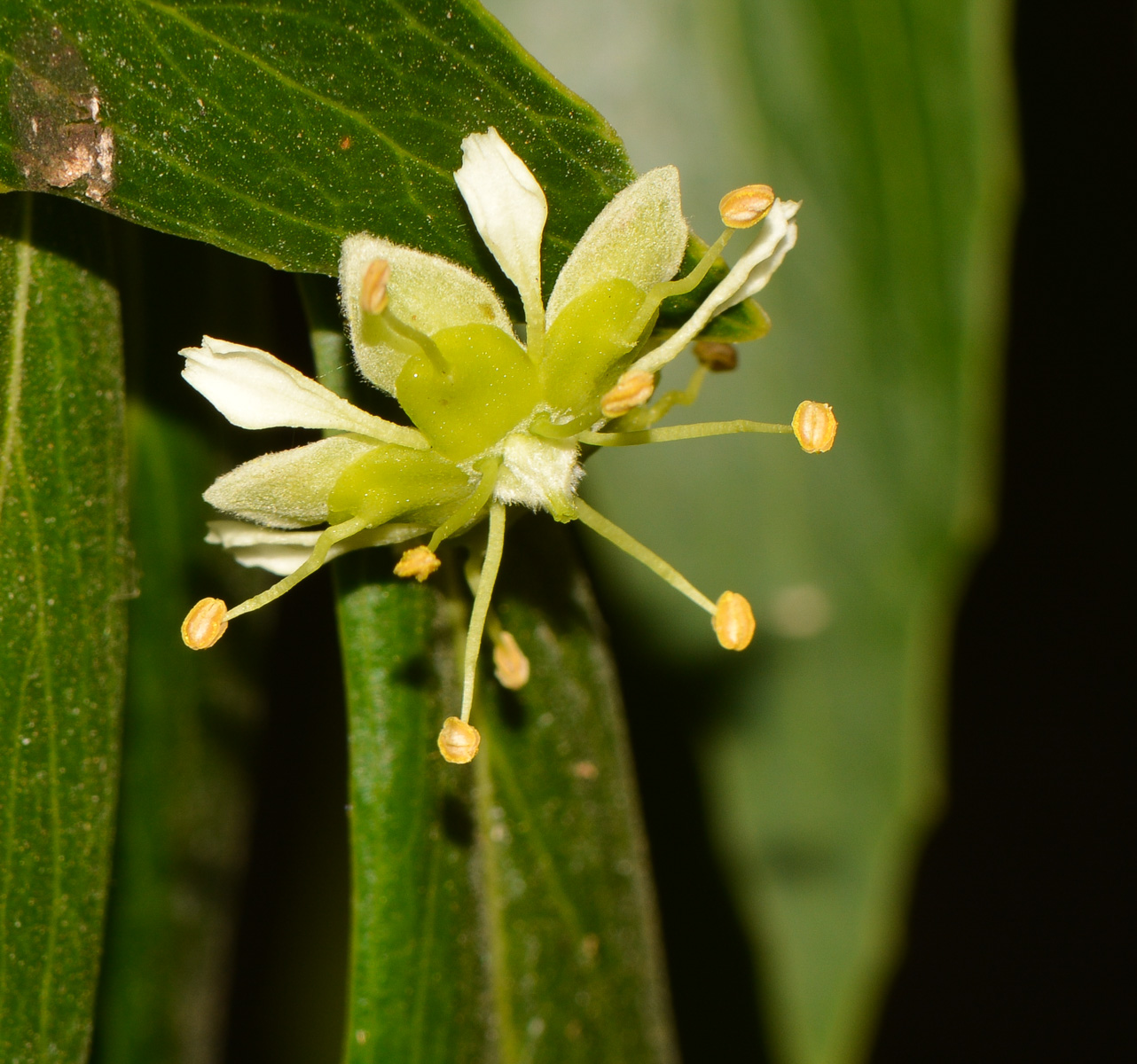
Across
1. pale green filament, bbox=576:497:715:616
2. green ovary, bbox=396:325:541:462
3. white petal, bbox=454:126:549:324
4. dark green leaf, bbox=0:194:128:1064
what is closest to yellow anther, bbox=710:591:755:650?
pale green filament, bbox=576:497:715:616

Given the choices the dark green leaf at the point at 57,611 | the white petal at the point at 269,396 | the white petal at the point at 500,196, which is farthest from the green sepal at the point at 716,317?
the dark green leaf at the point at 57,611

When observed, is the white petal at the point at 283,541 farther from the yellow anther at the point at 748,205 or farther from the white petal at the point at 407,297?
the yellow anther at the point at 748,205

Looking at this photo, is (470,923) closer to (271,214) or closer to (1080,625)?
(271,214)

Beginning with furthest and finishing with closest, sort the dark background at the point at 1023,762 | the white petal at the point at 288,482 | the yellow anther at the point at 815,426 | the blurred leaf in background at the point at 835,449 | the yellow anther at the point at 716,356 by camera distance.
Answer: the dark background at the point at 1023,762 → the blurred leaf in background at the point at 835,449 → the yellow anther at the point at 716,356 → the yellow anther at the point at 815,426 → the white petal at the point at 288,482

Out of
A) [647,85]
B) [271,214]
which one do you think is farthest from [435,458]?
[647,85]

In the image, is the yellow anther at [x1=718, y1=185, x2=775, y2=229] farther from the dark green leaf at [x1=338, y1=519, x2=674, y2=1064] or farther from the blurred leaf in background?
the blurred leaf in background
